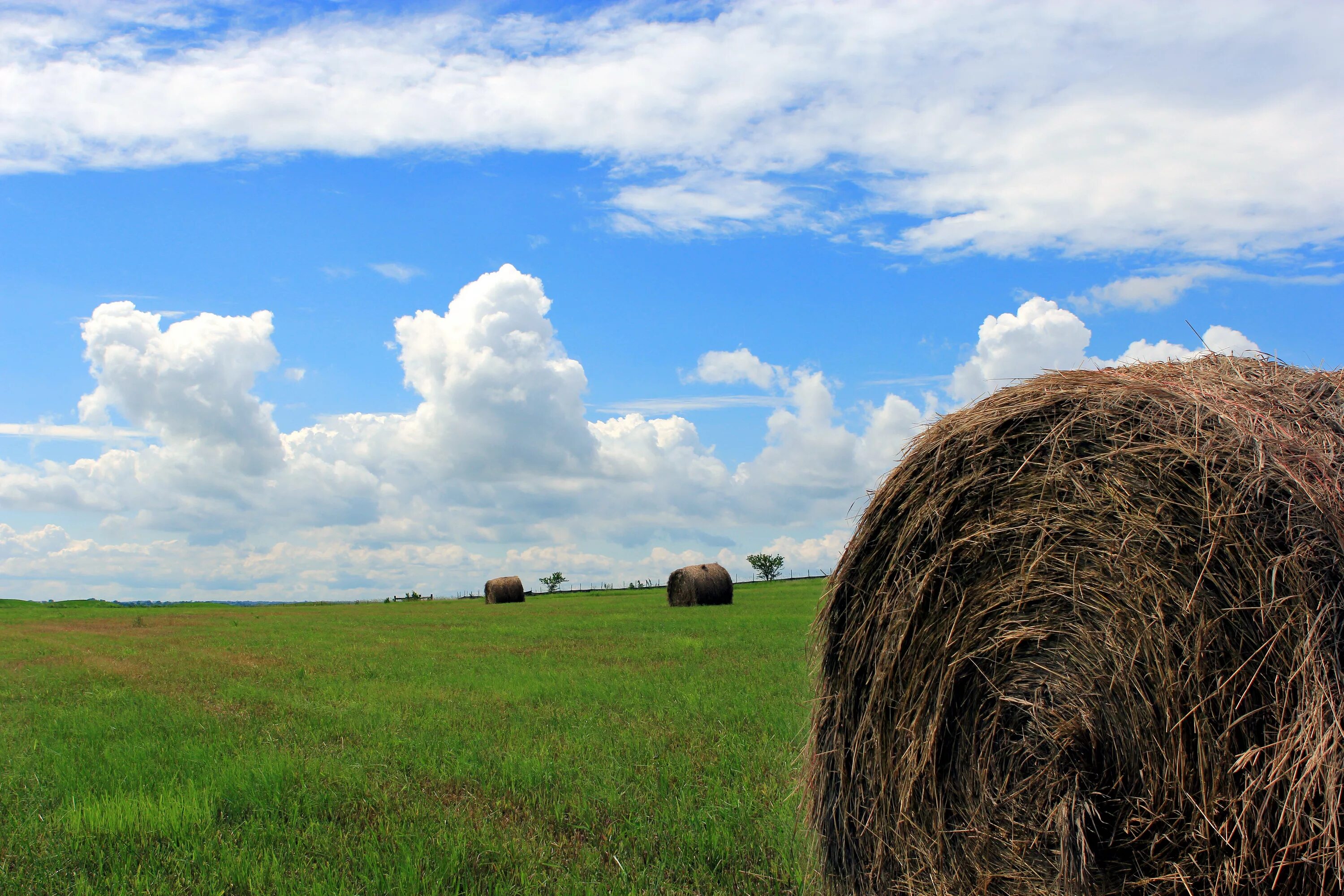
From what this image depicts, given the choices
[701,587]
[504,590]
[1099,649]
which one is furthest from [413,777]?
[504,590]

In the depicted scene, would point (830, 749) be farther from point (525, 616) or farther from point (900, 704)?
point (525, 616)

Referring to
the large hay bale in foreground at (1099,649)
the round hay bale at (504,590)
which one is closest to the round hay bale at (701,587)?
the round hay bale at (504,590)

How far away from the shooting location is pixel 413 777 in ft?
21.2

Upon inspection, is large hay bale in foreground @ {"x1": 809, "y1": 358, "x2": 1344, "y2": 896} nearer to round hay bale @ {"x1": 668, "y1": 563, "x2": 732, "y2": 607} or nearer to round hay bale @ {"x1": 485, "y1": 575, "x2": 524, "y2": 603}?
round hay bale @ {"x1": 668, "y1": 563, "x2": 732, "y2": 607}

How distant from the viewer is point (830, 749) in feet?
16.1

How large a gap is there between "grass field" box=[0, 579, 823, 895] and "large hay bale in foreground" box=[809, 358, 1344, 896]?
0.89 meters

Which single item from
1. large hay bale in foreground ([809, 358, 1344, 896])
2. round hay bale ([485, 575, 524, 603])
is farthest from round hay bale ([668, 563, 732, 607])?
large hay bale in foreground ([809, 358, 1344, 896])

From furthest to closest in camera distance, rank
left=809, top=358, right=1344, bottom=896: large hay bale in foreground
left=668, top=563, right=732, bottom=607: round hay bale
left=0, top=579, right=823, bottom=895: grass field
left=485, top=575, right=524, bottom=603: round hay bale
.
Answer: left=485, top=575, right=524, bottom=603: round hay bale < left=668, top=563, right=732, bottom=607: round hay bale < left=0, top=579, right=823, bottom=895: grass field < left=809, top=358, right=1344, bottom=896: large hay bale in foreground

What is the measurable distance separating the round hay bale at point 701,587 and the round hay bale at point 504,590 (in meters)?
16.0

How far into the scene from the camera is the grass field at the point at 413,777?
15.3 ft

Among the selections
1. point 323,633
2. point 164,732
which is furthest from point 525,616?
point 164,732

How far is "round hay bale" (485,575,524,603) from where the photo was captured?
48.5 meters

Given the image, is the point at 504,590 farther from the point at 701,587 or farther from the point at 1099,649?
the point at 1099,649

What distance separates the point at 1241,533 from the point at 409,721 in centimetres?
762
